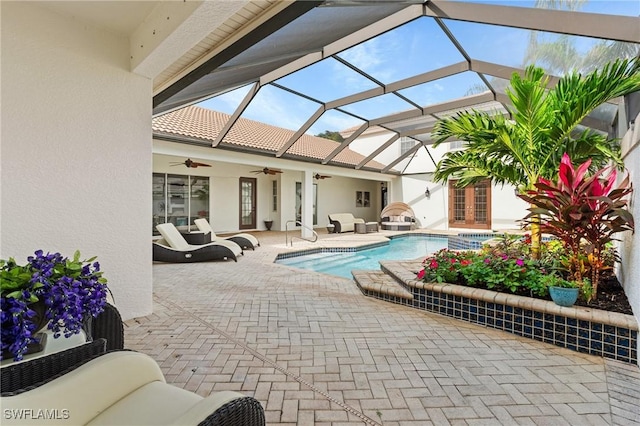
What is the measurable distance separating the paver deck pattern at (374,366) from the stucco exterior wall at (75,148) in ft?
3.24

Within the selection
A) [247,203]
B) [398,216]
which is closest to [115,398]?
[247,203]

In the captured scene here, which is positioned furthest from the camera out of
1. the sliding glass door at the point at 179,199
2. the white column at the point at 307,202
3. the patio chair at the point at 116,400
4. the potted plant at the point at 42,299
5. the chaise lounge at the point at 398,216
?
the chaise lounge at the point at 398,216

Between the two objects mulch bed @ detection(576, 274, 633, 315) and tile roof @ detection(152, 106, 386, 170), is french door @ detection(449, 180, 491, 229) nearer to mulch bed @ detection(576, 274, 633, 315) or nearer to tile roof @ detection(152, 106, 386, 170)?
tile roof @ detection(152, 106, 386, 170)

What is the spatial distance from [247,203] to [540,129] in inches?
439

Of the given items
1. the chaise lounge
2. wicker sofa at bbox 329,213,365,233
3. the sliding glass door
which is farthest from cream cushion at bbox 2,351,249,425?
the chaise lounge

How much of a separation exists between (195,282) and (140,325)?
→ 196 centimetres

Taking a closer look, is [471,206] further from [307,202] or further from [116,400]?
[116,400]

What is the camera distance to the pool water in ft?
26.9

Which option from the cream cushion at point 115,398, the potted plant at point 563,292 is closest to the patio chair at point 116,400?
the cream cushion at point 115,398

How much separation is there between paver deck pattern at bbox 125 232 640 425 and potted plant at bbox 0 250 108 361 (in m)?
0.94

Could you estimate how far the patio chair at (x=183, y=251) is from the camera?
705 centimetres

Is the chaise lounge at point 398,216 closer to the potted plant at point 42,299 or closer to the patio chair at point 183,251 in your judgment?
the patio chair at point 183,251

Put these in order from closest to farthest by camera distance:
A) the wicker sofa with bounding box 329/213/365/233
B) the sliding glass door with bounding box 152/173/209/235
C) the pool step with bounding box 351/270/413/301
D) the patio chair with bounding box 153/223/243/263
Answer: the pool step with bounding box 351/270/413/301 → the patio chair with bounding box 153/223/243/263 → the sliding glass door with bounding box 152/173/209/235 → the wicker sofa with bounding box 329/213/365/233

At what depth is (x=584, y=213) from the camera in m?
3.09
